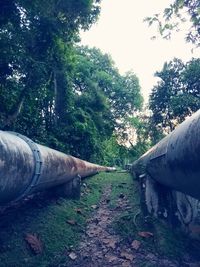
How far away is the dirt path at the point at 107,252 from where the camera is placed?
413 cm

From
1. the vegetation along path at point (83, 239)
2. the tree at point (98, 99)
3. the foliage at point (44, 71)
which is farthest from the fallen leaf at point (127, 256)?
the tree at point (98, 99)

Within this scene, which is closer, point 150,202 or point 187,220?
point 187,220

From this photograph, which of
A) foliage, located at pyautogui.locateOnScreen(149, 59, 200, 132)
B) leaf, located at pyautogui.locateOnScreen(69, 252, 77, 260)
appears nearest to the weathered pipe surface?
leaf, located at pyautogui.locateOnScreen(69, 252, 77, 260)

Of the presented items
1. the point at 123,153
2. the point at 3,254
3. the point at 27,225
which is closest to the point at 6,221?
the point at 27,225

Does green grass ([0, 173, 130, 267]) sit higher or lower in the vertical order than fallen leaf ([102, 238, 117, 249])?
higher

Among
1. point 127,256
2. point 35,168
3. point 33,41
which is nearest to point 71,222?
point 127,256

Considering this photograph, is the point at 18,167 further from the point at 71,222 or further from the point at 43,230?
the point at 71,222

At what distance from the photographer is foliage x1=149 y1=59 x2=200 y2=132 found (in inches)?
707

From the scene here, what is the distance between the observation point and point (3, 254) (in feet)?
12.1

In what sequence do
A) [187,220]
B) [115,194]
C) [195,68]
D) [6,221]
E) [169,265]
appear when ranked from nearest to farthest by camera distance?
[169,265] < [6,221] < [187,220] < [115,194] < [195,68]

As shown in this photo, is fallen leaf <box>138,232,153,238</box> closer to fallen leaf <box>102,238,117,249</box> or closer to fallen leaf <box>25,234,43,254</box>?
fallen leaf <box>102,238,117,249</box>

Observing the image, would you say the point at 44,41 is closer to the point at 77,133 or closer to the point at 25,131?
the point at 25,131

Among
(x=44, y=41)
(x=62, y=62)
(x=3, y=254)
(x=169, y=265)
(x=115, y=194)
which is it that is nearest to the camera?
(x=3, y=254)

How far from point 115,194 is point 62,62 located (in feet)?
22.1
